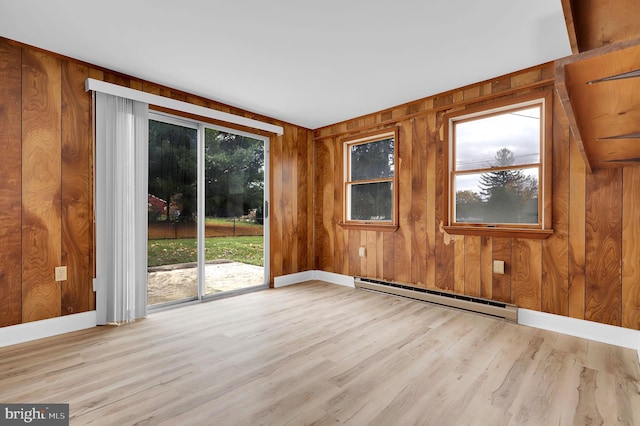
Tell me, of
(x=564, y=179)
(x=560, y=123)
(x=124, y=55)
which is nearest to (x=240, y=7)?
(x=124, y=55)

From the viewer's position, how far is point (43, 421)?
1.54 m

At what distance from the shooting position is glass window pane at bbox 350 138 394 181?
407cm

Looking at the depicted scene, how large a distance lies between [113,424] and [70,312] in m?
1.70

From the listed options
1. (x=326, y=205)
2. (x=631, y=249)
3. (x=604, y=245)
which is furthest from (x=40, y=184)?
(x=631, y=249)

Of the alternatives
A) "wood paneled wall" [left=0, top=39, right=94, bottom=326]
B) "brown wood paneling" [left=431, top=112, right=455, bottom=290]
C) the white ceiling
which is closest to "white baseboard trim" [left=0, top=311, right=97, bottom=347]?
"wood paneled wall" [left=0, top=39, right=94, bottom=326]

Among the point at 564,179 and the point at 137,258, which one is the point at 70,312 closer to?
the point at 137,258

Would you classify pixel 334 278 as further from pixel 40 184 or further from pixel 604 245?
pixel 40 184

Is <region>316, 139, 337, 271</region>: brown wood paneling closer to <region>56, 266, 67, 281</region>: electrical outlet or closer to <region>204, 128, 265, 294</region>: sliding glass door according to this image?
<region>204, 128, 265, 294</region>: sliding glass door

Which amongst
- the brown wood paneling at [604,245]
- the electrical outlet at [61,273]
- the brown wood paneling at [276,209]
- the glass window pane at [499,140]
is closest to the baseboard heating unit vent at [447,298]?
the brown wood paneling at [604,245]

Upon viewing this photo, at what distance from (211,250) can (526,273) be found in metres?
3.48

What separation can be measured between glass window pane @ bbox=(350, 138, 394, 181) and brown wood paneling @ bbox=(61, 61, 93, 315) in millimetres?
3240

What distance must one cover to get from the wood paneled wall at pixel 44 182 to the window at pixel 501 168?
11.9 feet

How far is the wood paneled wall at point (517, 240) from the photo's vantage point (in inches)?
96.2

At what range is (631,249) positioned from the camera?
2393mm
